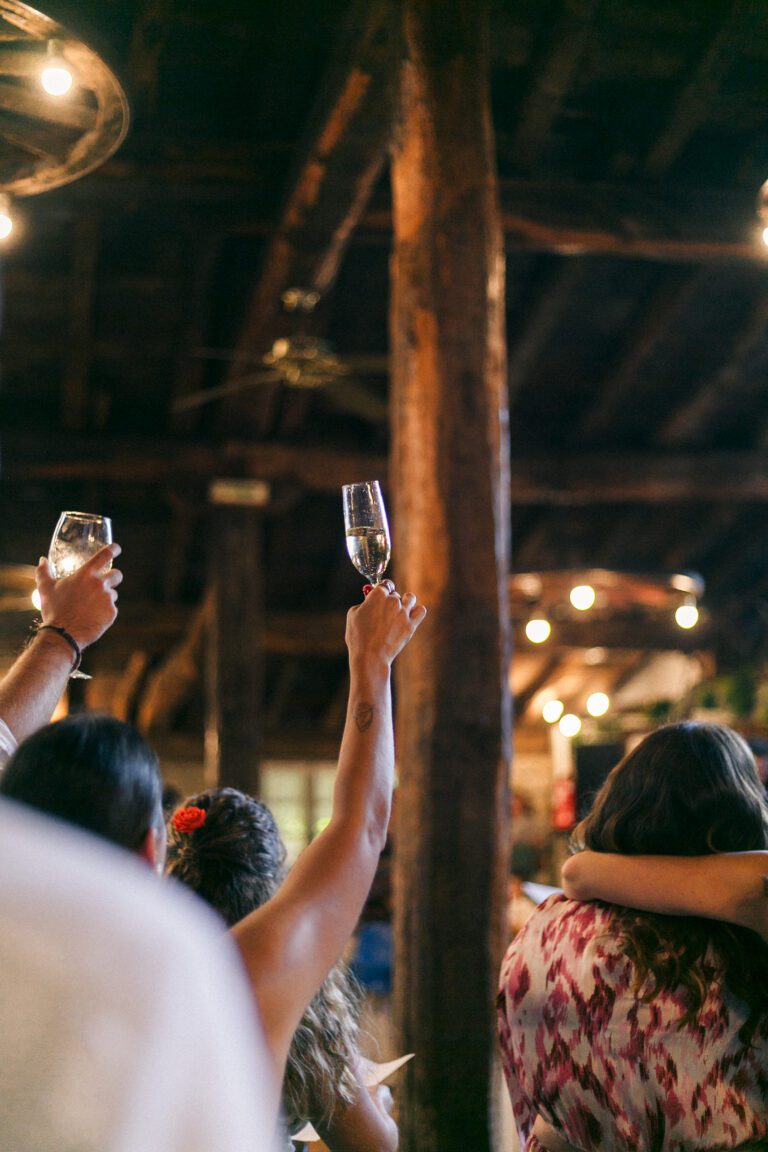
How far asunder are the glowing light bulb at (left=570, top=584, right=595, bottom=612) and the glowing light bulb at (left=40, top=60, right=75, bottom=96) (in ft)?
18.6

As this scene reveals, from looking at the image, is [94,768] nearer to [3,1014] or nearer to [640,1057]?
[3,1014]

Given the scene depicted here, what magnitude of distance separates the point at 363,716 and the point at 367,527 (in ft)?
1.67

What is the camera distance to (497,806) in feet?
10.4

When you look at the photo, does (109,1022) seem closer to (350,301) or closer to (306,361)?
(306,361)

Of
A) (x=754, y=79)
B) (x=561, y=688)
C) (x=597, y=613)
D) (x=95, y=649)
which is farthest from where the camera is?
(x=561, y=688)

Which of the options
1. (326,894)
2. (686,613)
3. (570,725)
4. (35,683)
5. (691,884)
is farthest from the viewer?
(570,725)

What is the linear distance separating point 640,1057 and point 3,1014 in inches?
45.0

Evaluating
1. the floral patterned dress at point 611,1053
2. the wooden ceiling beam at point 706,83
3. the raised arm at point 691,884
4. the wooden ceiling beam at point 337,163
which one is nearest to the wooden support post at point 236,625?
the wooden ceiling beam at point 337,163

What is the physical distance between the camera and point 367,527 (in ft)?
5.58

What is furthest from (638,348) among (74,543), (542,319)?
(74,543)

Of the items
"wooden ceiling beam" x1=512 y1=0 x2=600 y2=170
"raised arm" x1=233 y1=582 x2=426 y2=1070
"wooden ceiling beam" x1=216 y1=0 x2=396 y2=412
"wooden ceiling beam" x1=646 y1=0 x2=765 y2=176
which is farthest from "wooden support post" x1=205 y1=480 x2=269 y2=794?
"raised arm" x1=233 y1=582 x2=426 y2=1070

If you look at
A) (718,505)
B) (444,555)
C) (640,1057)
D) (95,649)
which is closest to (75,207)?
(444,555)

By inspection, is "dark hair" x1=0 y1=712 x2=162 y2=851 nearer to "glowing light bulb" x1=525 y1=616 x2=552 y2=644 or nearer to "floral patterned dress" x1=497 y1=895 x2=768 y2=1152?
"floral patterned dress" x1=497 y1=895 x2=768 y2=1152

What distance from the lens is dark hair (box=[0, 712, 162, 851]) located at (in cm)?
106
